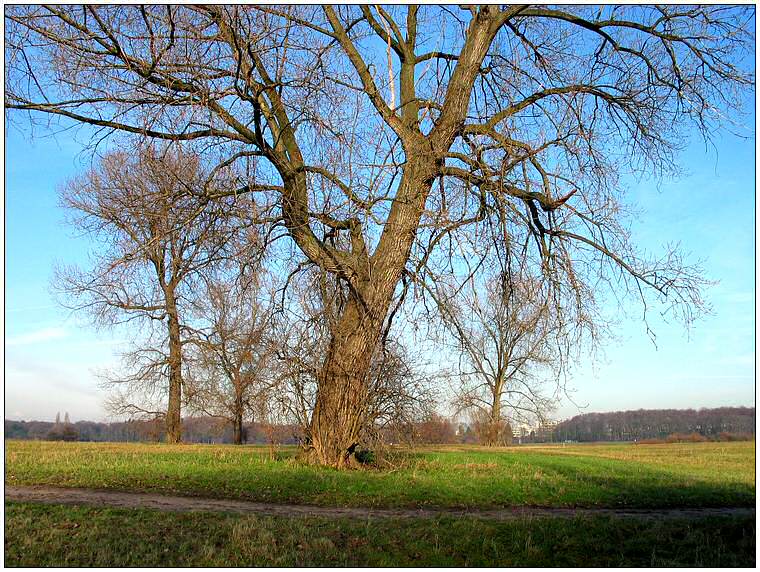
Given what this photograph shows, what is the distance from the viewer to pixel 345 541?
663 cm

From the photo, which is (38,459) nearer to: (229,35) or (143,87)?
(143,87)

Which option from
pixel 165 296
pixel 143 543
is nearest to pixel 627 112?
pixel 143 543

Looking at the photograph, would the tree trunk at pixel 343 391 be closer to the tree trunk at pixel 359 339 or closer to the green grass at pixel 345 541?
the tree trunk at pixel 359 339

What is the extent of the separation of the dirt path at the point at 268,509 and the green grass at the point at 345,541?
67 cm

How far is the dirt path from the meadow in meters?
0.41

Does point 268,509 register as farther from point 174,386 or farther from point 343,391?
point 174,386

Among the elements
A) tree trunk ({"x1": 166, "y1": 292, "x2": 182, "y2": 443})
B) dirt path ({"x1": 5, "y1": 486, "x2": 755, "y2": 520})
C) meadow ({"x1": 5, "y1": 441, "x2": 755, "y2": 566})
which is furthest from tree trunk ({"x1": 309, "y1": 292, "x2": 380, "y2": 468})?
tree trunk ({"x1": 166, "y1": 292, "x2": 182, "y2": 443})

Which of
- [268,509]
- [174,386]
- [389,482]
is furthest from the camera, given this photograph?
[174,386]

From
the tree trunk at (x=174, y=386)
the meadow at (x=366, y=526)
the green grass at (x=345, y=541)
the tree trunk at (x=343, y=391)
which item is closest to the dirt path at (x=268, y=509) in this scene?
the meadow at (x=366, y=526)

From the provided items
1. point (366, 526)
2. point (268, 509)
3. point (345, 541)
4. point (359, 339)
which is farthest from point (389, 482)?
point (345, 541)

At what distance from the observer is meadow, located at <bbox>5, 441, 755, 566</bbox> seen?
239 inches

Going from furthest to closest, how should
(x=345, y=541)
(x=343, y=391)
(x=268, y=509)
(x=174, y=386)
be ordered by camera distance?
(x=174, y=386), (x=343, y=391), (x=268, y=509), (x=345, y=541)

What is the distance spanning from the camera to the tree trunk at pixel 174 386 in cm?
2700

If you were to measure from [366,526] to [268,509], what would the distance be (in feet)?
6.65
